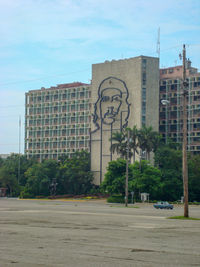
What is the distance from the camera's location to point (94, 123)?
142000 millimetres

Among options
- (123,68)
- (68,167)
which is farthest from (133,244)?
(123,68)

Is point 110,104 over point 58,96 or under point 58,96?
under

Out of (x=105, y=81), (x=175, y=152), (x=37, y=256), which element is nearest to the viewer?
(x=37, y=256)

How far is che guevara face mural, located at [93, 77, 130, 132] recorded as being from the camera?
137 m

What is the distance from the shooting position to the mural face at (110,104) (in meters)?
138

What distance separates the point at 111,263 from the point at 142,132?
98.5m

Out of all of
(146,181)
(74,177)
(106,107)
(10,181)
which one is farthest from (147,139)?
(10,181)

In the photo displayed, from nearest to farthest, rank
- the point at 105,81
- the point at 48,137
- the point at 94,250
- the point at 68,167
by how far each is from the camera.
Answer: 1. the point at 94,250
2. the point at 68,167
3. the point at 105,81
4. the point at 48,137

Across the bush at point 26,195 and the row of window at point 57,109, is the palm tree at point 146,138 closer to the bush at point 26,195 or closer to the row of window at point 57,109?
the bush at point 26,195

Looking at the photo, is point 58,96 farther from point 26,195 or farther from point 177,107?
point 26,195

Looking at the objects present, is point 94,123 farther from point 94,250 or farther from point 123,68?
point 94,250

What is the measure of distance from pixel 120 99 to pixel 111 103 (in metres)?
3.18

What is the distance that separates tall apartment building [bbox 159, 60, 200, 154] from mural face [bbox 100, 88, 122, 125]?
1451cm

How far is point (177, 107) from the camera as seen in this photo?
5635 inches
